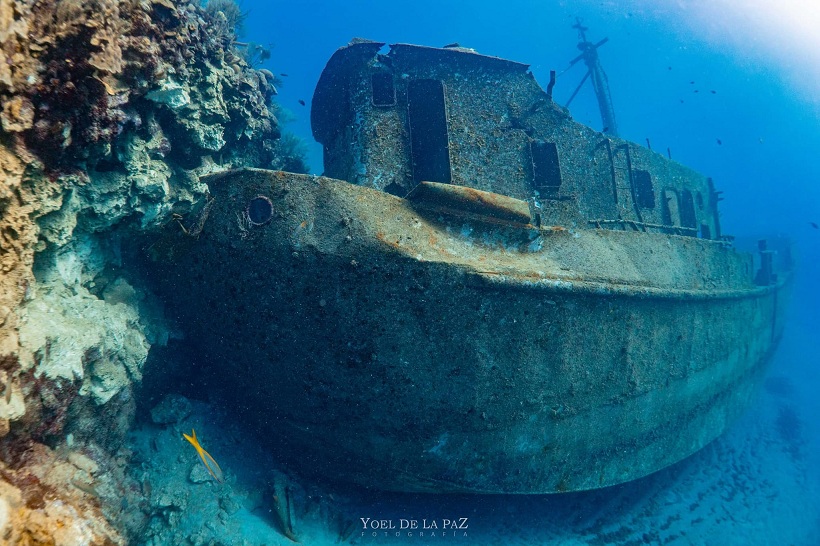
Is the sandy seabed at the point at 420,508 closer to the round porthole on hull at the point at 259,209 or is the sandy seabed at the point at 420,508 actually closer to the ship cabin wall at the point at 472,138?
the round porthole on hull at the point at 259,209

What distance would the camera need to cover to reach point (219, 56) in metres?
4.99

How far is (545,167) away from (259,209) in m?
5.26

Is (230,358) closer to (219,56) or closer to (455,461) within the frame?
(455,461)

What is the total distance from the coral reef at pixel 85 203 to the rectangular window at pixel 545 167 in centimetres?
515

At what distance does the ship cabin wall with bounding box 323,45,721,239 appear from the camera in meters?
6.52

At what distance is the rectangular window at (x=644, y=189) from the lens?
28.2ft

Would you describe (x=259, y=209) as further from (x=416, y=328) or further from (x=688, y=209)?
(x=688, y=209)

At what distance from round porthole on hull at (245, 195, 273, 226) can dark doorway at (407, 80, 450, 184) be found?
3.13 metres

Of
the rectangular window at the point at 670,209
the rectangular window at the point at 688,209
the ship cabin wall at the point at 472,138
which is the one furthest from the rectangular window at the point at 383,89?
the rectangular window at the point at 688,209

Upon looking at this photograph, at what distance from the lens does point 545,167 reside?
7.05 m

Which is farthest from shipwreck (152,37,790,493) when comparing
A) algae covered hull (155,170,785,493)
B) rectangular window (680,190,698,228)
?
rectangular window (680,190,698,228)

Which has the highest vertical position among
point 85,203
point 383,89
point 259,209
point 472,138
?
point 383,89

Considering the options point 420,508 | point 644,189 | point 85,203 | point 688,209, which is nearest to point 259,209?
point 85,203

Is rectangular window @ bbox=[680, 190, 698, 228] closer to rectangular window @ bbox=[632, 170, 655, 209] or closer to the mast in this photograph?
rectangular window @ bbox=[632, 170, 655, 209]
